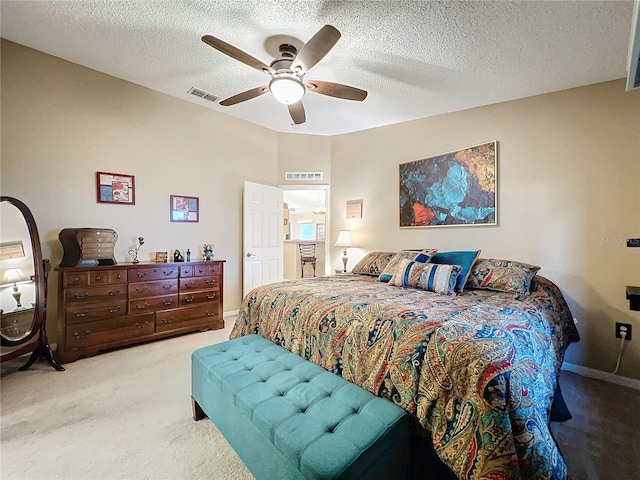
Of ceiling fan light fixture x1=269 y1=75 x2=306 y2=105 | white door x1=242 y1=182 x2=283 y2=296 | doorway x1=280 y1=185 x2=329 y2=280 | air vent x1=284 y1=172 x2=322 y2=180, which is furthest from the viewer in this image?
doorway x1=280 y1=185 x2=329 y2=280

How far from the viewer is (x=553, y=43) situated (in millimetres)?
2164

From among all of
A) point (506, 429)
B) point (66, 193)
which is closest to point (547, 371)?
point (506, 429)

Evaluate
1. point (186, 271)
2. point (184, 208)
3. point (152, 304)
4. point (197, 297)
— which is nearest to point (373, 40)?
point (184, 208)

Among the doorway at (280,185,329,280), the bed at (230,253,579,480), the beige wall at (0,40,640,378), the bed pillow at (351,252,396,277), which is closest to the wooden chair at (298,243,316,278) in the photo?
the doorway at (280,185,329,280)

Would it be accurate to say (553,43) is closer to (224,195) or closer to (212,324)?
(224,195)

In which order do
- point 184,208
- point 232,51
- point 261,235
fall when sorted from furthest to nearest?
point 261,235 → point 184,208 → point 232,51

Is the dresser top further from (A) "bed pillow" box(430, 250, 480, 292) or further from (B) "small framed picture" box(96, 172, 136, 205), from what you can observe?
(A) "bed pillow" box(430, 250, 480, 292)

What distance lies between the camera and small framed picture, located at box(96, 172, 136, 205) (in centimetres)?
309

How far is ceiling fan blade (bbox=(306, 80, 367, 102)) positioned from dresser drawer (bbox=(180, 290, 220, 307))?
8.59 feet

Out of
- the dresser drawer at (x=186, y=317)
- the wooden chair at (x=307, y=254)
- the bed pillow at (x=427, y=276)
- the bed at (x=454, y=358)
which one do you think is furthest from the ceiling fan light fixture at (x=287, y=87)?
the wooden chair at (x=307, y=254)

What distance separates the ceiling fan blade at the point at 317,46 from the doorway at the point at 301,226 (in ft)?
8.94

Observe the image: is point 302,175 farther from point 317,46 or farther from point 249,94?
point 317,46

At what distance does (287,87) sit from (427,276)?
1910 mm

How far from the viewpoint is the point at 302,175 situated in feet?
15.4
